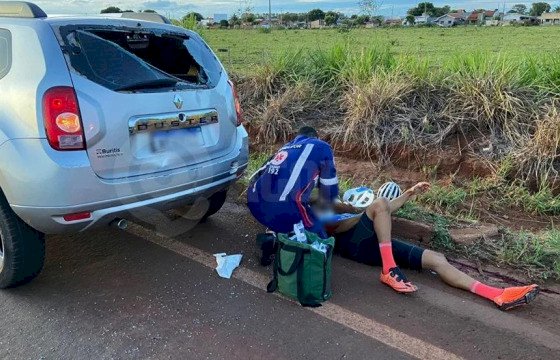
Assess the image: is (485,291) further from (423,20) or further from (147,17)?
(423,20)

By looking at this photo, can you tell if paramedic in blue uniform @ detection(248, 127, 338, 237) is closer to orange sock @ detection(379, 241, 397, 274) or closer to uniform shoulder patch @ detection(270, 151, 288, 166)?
uniform shoulder patch @ detection(270, 151, 288, 166)

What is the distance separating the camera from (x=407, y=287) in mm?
3459

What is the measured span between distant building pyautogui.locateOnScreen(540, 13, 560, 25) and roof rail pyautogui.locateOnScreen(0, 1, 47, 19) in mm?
42795

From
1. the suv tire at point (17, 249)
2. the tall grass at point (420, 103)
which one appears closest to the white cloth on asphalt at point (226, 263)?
the suv tire at point (17, 249)

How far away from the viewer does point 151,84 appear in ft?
11.1

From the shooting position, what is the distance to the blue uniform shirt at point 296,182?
3586 mm

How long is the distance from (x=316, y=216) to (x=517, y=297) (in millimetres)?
1368

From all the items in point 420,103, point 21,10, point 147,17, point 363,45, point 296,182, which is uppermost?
point 21,10

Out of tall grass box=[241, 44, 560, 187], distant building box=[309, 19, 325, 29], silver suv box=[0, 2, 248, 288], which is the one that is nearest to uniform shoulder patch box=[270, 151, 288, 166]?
silver suv box=[0, 2, 248, 288]

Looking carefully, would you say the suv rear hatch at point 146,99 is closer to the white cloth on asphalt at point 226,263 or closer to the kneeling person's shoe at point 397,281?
the white cloth on asphalt at point 226,263

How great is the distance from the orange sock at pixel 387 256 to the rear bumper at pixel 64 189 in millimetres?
1513

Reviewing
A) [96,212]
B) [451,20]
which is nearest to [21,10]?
[96,212]

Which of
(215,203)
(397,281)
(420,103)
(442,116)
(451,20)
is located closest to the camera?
(397,281)

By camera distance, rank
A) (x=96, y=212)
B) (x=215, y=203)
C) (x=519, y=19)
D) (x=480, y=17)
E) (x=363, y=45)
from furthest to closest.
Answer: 1. (x=519, y=19)
2. (x=480, y=17)
3. (x=363, y=45)
4. (x=215, y=203)
5. (x=96, y=212)
